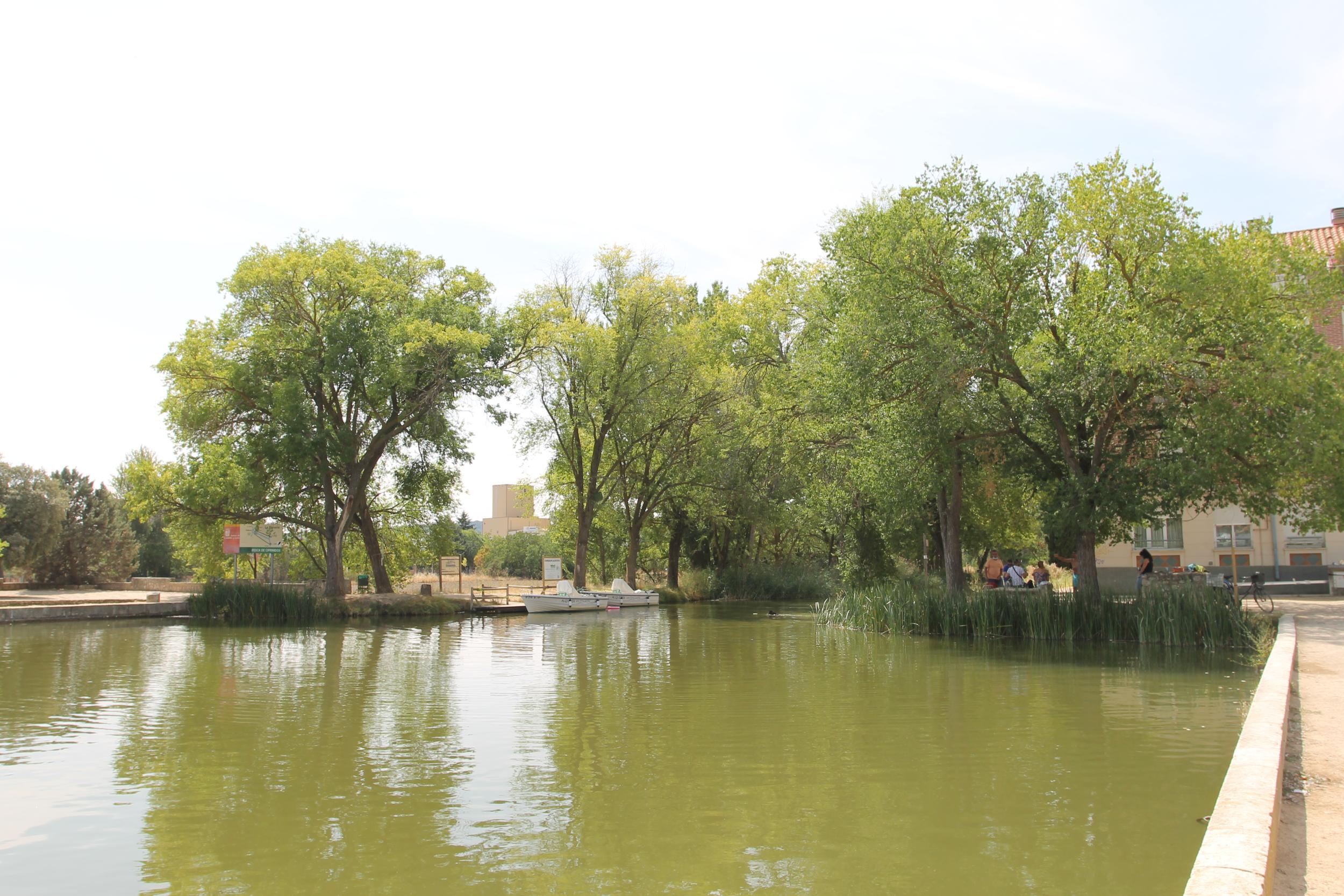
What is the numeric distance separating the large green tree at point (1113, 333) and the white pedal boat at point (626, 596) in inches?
807

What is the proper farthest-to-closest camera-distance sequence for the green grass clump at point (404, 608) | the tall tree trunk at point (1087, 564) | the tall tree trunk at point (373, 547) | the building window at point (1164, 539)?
the building window at point (1164, 539), the tall tree trunk at point (373, 547), the green grass clump at point (404, 608), the tall tree trunk at point (1087, 564)

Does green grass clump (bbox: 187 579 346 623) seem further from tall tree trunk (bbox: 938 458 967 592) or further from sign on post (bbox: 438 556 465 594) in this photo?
tall tree trunk (bbox: 938 458 967 592)

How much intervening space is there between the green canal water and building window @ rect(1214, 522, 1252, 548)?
19771 mm

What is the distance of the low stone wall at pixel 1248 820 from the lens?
3.98 meters

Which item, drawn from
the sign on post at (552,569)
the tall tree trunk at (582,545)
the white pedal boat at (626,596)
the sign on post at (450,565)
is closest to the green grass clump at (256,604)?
the sign on post at (450,565)

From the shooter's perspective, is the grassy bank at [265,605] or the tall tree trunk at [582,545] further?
the tall tree trunk at [582,545]

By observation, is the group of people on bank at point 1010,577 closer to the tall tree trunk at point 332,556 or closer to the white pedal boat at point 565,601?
the white pedal boat at point 565,601

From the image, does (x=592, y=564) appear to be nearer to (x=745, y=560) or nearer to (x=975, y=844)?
(x=745, y=560)

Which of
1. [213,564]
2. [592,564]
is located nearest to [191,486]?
[213,564]

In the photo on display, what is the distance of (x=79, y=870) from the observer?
6.50m

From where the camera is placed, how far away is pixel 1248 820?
15.7 feet

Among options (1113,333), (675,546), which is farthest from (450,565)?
(1113,333)

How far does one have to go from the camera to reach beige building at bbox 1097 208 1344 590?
3164 centimetres

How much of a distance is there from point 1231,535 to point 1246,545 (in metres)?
0.83
